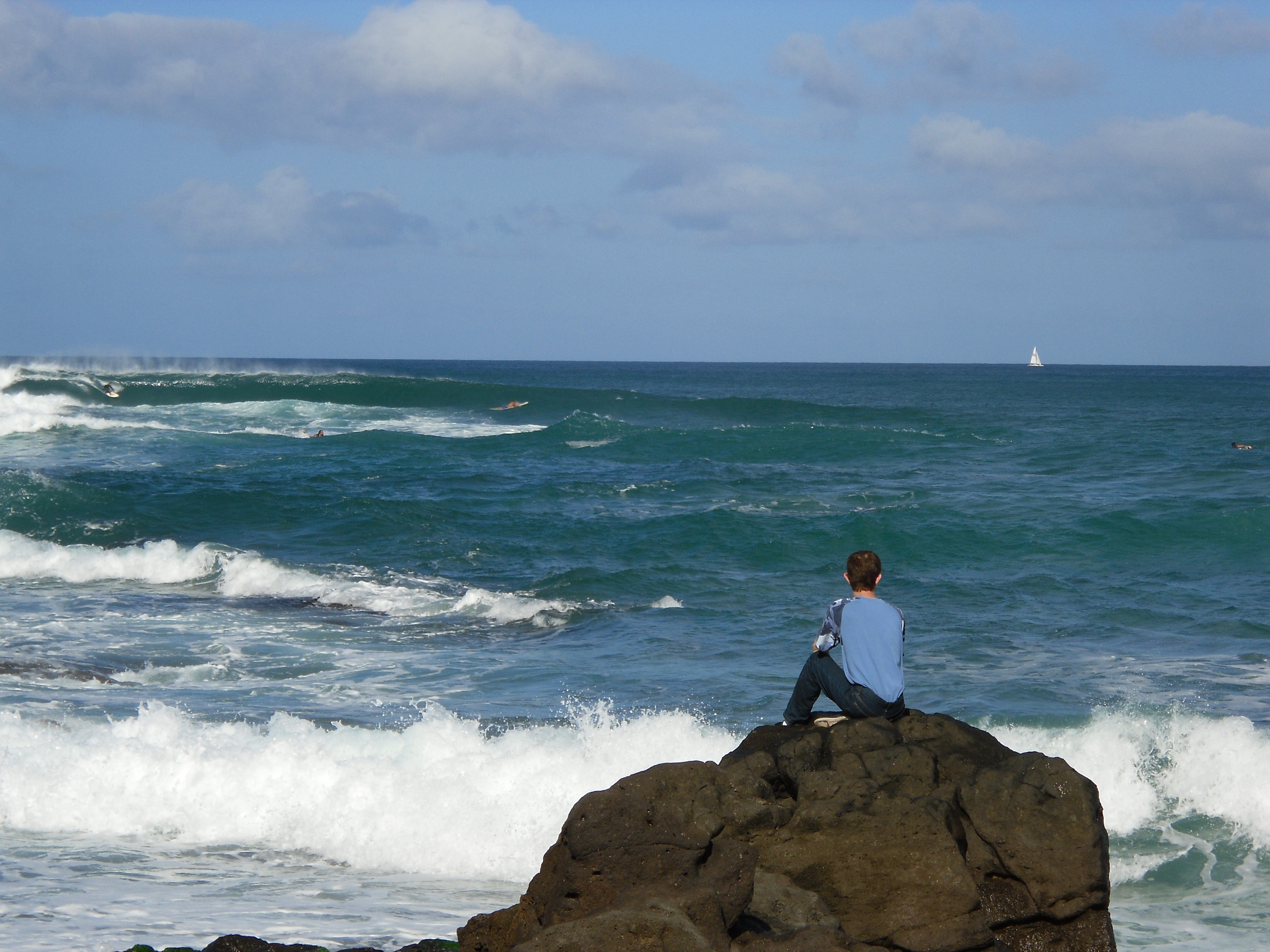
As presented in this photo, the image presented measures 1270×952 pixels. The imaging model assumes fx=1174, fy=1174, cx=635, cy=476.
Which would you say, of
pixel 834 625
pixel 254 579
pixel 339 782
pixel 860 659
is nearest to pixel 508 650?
pixel 339 782

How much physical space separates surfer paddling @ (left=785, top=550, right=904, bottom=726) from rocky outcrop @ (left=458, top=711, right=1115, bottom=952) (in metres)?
0.25

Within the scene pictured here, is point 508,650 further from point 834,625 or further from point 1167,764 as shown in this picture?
point 834,625

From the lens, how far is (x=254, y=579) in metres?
15.5

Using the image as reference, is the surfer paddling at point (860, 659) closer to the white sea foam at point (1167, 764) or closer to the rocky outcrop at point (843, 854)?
the rocky outcrop at point (843, 854)

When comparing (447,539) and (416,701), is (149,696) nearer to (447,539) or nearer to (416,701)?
(416,701)

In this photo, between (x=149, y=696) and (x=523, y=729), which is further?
(x=149, y=696)

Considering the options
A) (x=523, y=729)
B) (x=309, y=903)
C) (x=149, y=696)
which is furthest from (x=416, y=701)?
(x=309, y=903)

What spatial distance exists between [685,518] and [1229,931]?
12.9 metres

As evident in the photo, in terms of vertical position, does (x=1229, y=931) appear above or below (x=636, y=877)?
below

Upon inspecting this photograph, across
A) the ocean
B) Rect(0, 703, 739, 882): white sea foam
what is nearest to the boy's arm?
the ocean

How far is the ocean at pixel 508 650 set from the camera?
23.1ft

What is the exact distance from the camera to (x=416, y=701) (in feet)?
33.2

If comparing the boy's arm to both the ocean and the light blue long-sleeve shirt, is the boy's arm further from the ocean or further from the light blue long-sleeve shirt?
the ocean

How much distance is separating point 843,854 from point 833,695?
0.99 meters
